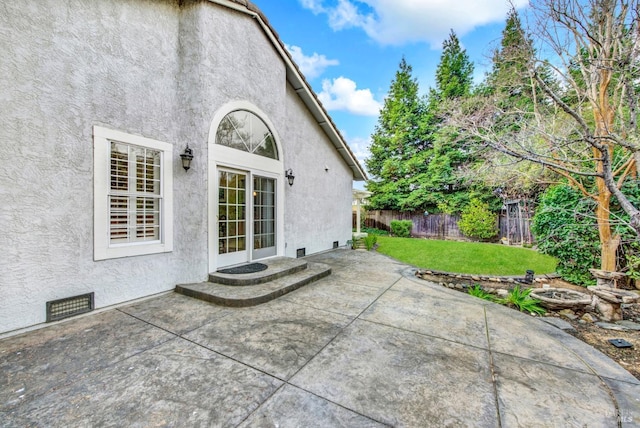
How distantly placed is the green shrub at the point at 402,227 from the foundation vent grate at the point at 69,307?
54.7 ft

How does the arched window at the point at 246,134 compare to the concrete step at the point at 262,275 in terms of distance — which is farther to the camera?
the arched window at the point at 246,134

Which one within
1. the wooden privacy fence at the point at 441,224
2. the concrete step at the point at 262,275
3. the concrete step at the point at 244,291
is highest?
the wooden privacy fence at the point at 441,224

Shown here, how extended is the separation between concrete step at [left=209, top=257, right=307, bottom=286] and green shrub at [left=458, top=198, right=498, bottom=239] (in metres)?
13.1

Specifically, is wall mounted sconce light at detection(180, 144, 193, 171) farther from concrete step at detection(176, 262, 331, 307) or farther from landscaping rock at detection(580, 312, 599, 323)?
landscaping rock at detection(580, 312, 599, 323)

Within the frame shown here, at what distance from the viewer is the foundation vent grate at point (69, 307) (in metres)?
3.70

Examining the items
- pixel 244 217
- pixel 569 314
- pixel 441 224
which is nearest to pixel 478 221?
pixel 441 224

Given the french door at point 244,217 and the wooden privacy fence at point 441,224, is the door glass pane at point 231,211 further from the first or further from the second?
the wooden privacy fence at point 441,224

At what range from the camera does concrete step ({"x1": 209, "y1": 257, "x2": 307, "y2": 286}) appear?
507cm

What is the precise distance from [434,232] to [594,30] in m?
14.7

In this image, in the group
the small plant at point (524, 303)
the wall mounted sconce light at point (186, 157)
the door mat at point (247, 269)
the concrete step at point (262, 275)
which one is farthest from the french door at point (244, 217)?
the small plant at point (524, 303)

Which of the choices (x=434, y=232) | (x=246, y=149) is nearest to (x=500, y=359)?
(x=246, y=149)

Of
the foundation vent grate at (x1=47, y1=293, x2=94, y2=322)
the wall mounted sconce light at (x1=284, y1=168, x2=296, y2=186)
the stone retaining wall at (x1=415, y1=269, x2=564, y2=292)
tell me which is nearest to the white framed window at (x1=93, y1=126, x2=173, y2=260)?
the foundation vent grate at (x1=47, y1=293, x2=94, y2=322)

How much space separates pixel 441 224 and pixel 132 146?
17560 millimetres

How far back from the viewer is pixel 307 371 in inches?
104
